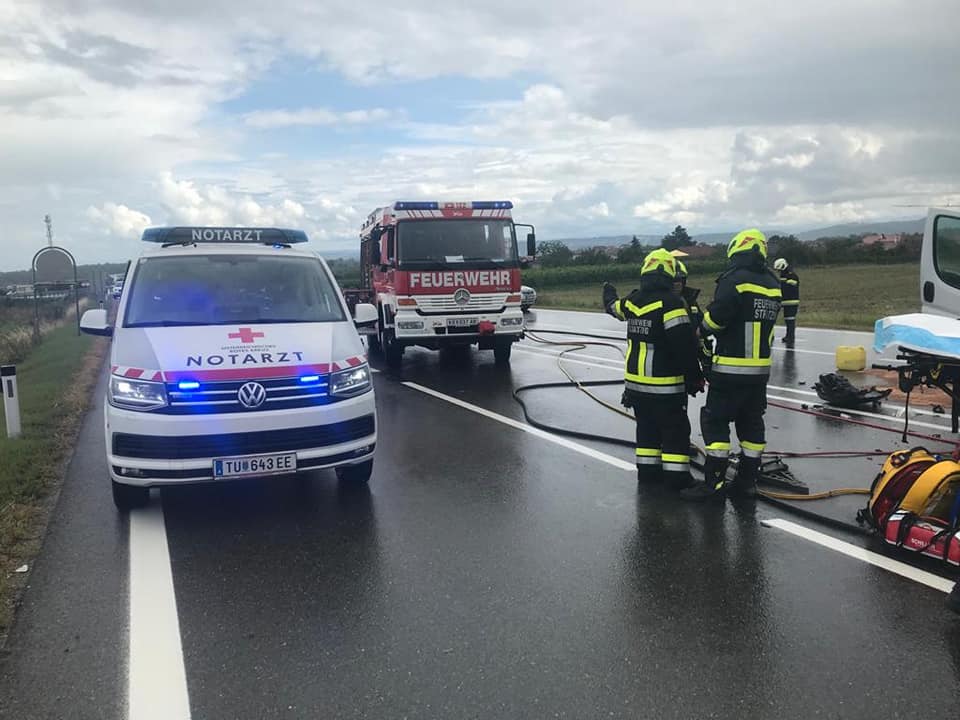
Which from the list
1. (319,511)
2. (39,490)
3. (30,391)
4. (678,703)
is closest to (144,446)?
(319,511)

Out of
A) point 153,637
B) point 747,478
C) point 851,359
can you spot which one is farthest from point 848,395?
point 153,637

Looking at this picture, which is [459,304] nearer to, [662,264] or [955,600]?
[662,264]

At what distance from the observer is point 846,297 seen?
1394 inches

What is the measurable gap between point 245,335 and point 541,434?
3.34 metres

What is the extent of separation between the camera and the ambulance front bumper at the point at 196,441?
5012mm

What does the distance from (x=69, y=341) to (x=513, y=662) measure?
23.5 metres

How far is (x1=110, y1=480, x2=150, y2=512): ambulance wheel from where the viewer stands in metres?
5.48

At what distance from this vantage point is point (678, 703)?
3.05m

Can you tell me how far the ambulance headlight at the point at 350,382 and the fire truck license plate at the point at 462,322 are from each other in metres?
6.62

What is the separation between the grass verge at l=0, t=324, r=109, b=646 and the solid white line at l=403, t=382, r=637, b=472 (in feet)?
14.2

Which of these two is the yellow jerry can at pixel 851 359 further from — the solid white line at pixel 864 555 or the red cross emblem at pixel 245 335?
the red cross emblem at pixel 245 335

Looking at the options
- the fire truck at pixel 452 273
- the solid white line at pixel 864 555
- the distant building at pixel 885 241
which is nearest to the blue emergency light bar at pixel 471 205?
the fire truck at pixel 452 273

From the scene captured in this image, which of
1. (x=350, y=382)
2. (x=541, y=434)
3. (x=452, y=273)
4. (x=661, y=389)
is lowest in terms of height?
(x=541, y=434)

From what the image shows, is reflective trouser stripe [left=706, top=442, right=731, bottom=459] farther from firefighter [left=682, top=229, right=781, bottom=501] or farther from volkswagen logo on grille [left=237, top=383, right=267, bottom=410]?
volkswagen logo on grille [left=237, top=383, right=267, bottom=410]
